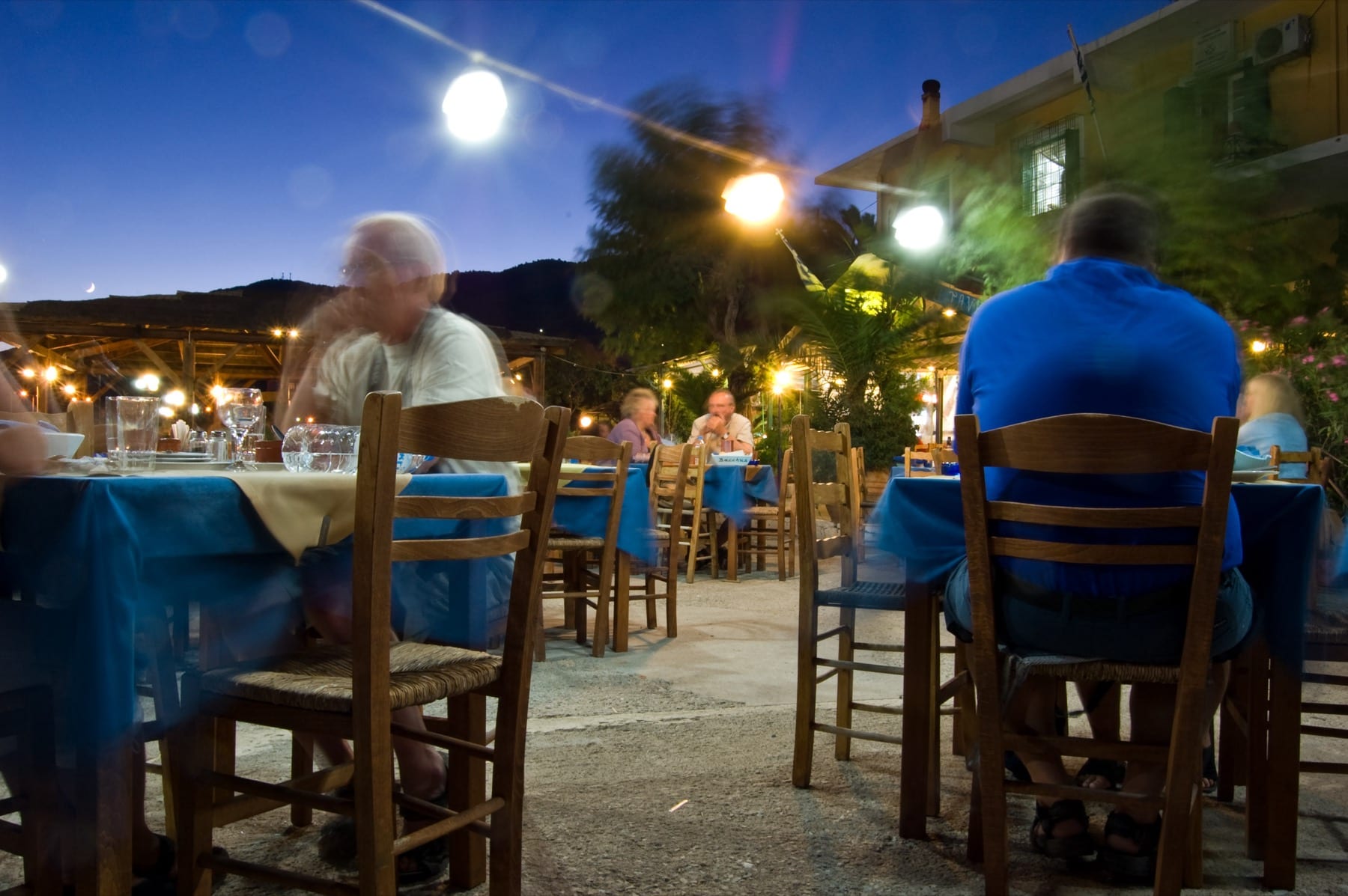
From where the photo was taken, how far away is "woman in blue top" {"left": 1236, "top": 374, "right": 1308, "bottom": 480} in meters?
4.40

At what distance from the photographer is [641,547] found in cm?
515

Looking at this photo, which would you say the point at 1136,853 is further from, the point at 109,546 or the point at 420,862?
the point at 109,546

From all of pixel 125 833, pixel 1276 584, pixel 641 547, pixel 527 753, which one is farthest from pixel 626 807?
pixel 641 547

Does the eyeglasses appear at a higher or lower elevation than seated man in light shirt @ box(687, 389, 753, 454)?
higher

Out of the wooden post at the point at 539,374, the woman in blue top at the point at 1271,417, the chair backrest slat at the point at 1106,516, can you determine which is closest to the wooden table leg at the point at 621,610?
the woman in blue top at the point at 1271,417

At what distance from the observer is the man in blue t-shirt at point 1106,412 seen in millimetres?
1930

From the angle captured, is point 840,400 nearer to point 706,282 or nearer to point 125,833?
point 706,282

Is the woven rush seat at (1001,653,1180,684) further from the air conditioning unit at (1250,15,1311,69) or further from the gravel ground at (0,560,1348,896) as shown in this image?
the air conditioning unit at (1250,15,1311,69)

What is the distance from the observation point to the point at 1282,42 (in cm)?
1243

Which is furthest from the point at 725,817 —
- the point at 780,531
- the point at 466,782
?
the point at 780,531

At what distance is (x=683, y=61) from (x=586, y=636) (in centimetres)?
1803

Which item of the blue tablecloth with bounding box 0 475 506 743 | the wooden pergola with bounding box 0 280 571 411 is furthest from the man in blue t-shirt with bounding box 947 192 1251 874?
the wooden pergola with bounding box 0 280 571 411

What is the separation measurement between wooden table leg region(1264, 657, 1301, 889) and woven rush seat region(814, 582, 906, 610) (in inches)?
34.0

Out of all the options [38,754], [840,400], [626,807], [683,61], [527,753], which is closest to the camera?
[38,754]
